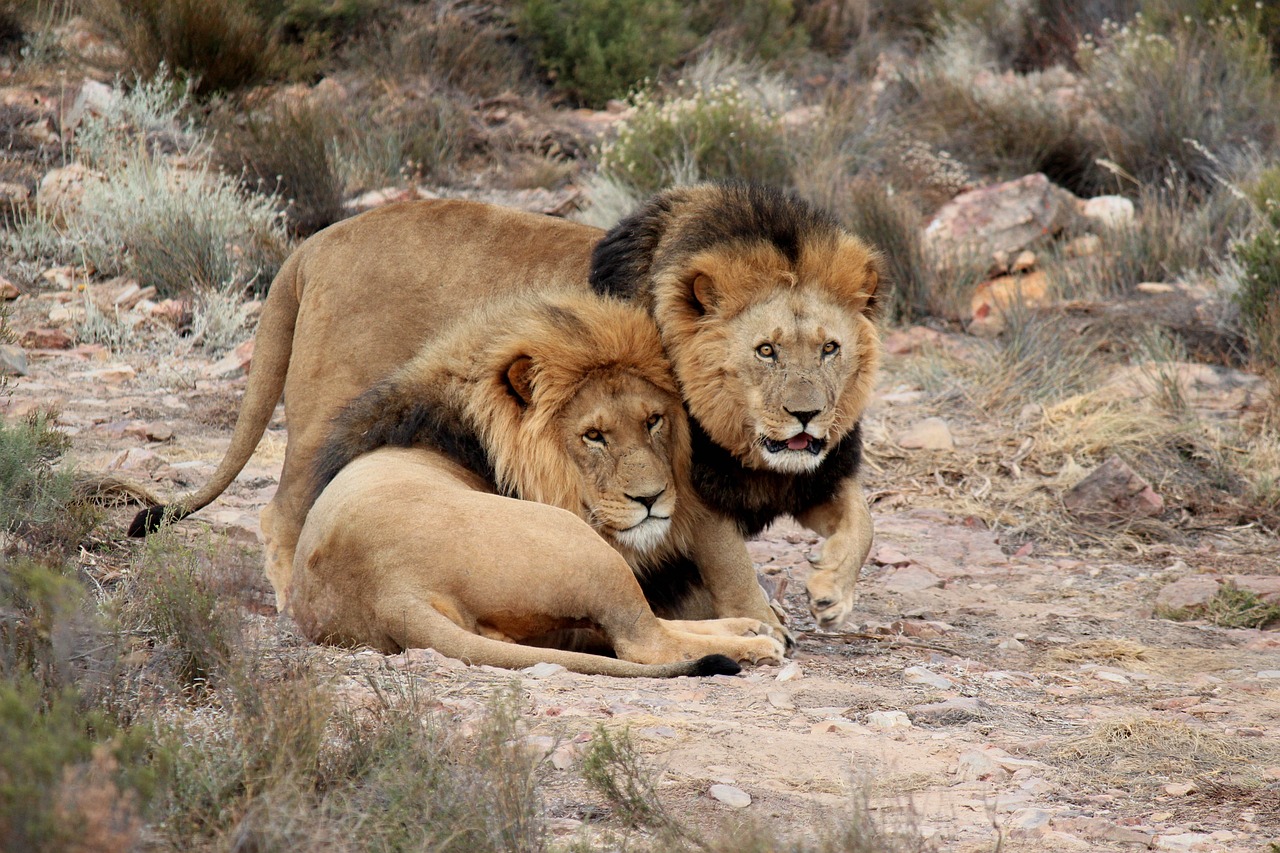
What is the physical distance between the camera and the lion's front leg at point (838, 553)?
4.52 m

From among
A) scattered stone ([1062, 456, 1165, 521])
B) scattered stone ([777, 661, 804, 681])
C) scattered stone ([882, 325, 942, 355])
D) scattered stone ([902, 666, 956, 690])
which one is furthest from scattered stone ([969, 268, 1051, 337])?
scattered stone ([777, 661, 804, 681])

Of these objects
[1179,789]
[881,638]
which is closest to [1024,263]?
[881,638]

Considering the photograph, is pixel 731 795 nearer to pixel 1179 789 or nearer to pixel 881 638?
pixel 1179 789

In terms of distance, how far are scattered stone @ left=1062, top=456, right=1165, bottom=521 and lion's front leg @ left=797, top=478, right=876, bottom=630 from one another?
2.67 meters

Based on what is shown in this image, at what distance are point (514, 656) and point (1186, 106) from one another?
1057cm

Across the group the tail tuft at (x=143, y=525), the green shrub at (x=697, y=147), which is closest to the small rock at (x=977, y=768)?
the tail tuft at (x=143, y=525)

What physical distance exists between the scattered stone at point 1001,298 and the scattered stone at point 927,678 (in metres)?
5.27

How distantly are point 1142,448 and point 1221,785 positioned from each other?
4.64 meters

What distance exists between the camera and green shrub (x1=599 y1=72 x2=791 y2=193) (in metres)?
11.5

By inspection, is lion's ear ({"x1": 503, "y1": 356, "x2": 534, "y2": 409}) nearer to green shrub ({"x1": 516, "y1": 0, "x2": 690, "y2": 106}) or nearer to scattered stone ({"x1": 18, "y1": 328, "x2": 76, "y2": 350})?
scattered stone ({"x1": 18, "y1": 328, "x2": 76, "y2": 350})

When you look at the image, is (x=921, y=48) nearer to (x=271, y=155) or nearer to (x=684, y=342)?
(x=271, y=155)

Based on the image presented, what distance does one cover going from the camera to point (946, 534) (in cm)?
693

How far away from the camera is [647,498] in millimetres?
4238

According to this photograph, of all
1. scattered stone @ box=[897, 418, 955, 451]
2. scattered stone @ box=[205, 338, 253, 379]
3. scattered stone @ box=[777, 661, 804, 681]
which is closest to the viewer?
scattered stone @ box=[777, 661, 804, 681]
